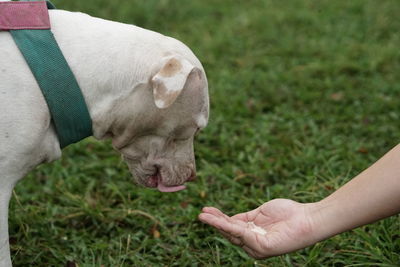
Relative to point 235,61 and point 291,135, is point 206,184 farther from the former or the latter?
point 235,61

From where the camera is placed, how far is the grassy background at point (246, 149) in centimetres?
316

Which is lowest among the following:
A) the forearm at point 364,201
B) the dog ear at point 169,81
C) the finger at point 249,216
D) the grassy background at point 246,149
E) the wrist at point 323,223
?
the grassy background at point 246,149

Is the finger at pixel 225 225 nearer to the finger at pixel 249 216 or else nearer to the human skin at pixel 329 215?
the human skin at pixel 329 215

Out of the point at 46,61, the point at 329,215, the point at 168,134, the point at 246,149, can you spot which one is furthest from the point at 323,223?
the point at 246,149

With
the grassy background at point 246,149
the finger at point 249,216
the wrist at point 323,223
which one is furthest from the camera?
the grassy background at point 246,149

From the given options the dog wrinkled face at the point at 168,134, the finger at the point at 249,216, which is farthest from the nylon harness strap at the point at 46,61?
the finger at the point at 249,216

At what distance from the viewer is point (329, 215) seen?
251 cm

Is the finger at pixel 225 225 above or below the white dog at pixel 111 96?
below

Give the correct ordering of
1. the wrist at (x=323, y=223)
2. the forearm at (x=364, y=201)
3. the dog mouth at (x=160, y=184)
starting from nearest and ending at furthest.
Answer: the forearm at (x=364, y=201), the wrist at (x=323, y=223), the dog mouth at (x=160, y=184)

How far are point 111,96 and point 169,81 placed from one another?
1.00 feet

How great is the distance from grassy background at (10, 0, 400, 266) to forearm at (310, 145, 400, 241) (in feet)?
1.67

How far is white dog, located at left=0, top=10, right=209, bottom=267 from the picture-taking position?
2.37m

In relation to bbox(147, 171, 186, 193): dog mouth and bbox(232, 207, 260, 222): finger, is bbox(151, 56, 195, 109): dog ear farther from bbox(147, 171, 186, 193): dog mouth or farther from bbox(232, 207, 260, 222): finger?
bbox(232, 207, 260, 222): finger

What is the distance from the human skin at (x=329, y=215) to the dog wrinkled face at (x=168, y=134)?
1.06ft
